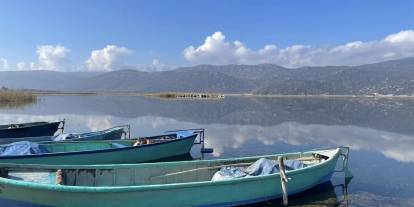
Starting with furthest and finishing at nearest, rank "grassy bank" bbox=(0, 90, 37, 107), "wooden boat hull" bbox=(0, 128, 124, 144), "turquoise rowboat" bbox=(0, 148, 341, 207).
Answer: "grassy bank" bbox=(0, 90, 37, 107) → "wooden boat hull" bbox=(0, 128, 124, 144) → "turquoise rowboat" bbox=(0, 148, 341, 207)

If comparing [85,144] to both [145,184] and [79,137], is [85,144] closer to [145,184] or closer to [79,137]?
[79,137]

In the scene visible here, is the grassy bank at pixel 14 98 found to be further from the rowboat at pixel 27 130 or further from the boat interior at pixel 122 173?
the boat interior at pixel 122 173

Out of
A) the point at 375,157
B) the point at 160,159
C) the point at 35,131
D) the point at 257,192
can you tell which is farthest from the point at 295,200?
the point at 35,131

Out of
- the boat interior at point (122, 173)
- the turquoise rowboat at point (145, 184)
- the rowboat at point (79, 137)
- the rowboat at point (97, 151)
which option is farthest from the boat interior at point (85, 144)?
the turquoise rowboat at point (145, 184)

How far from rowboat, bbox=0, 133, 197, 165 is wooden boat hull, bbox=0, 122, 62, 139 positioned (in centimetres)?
760

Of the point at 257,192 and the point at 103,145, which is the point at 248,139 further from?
the point at 257,192

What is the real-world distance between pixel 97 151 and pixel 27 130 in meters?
10.8

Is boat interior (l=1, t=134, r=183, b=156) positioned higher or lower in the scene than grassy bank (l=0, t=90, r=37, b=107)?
lower

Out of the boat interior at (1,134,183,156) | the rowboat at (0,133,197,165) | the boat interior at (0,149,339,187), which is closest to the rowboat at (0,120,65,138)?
the boat interior at (1,134,183,156)

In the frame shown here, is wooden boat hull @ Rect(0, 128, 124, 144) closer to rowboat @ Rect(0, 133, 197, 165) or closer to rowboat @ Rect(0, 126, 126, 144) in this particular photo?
rowboat @ Rect(0, 126, 126, 144)

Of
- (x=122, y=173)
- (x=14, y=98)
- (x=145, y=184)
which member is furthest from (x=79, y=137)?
(x=14, y=98)

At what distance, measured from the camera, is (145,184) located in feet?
42.8

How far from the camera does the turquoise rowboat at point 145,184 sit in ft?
33.9

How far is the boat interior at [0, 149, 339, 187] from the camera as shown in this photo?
12062 millimetres
